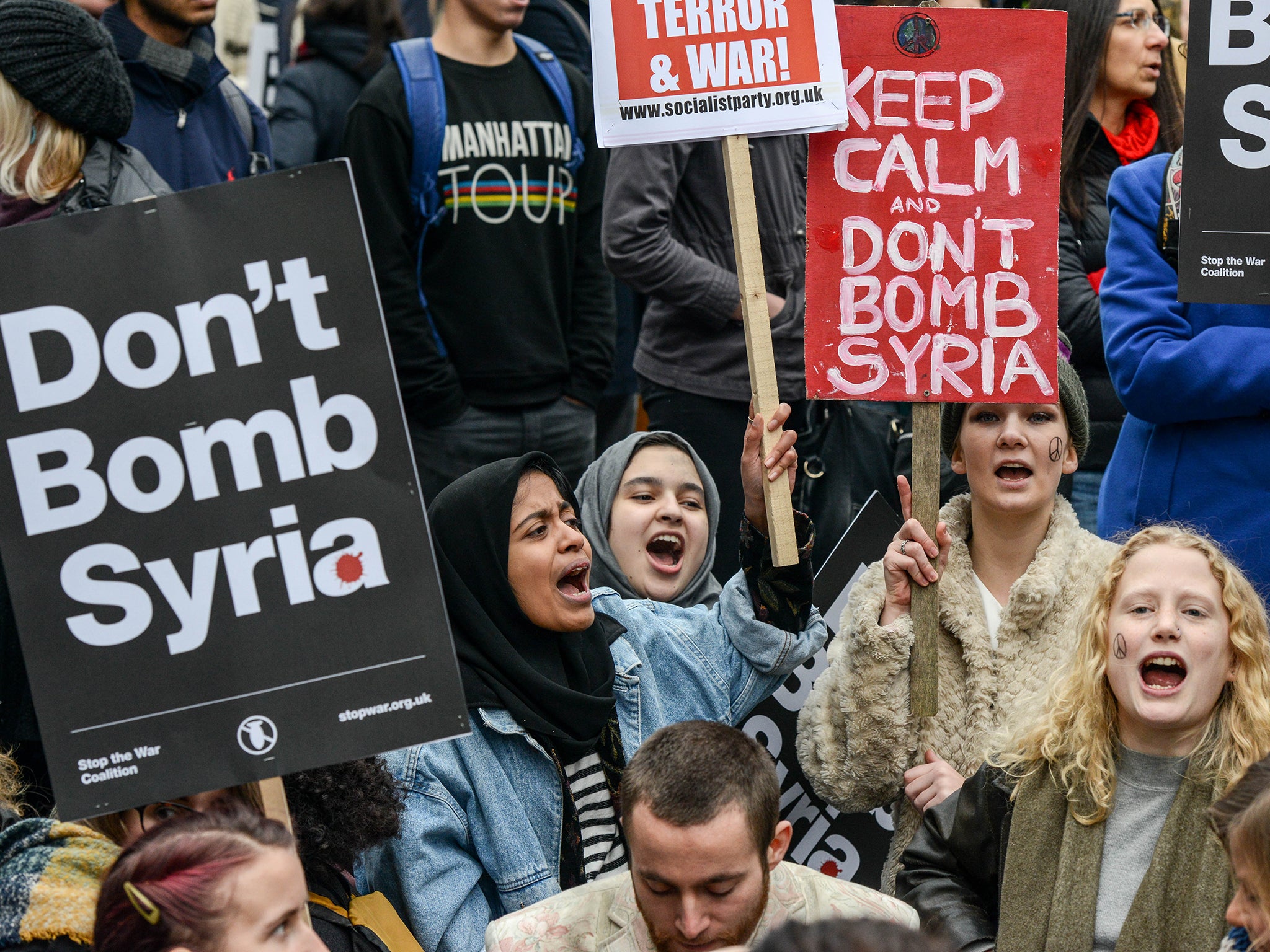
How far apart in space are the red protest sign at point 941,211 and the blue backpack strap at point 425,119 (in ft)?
6.58

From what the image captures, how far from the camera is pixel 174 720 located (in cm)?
278

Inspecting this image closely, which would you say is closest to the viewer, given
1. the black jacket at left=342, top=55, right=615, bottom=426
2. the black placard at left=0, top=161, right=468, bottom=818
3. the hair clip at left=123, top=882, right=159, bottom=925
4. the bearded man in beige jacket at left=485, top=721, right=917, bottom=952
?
the hair clip at left=123, top=882, right=159, bottom=925

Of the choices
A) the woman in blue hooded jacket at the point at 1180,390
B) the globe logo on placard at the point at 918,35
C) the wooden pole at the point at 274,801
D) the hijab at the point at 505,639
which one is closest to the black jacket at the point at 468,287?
the hijab at the point at 505,639

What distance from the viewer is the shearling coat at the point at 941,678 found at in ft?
12.5

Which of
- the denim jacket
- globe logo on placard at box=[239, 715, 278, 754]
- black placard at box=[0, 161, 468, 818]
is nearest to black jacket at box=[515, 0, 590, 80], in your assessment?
the denim jacket

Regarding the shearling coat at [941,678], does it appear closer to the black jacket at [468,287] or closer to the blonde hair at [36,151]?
the black jacket at [468,287]

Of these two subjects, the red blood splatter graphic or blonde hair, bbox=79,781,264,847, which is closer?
the red blood splatter graphic

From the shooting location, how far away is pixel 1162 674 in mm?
3330

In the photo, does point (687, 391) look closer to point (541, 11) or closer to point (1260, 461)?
point (1260, 461)

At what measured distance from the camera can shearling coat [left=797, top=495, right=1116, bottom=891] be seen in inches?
149

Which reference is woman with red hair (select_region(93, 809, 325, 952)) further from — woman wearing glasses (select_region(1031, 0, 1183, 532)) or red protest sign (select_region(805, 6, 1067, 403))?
woman wearing glasses (select_region(1031, 0, 1183, 532))

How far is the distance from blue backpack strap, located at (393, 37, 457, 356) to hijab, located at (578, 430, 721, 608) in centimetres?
98

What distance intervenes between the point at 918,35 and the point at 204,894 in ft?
8.21

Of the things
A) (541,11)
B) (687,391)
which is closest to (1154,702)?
(687,391)
